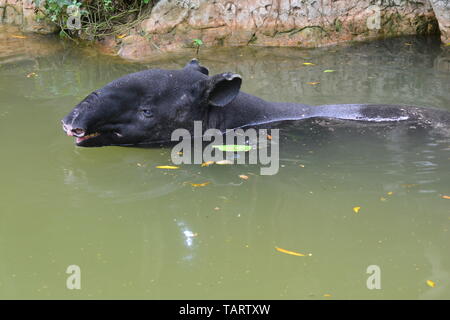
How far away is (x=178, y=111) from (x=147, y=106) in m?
0.38

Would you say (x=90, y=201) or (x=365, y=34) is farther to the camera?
(x=365, y=34)

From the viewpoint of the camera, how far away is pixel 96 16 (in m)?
14.0

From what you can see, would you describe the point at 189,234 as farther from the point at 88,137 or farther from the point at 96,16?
the point at 96,16

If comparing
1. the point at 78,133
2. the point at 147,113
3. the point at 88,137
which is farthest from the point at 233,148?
the point at 78,133

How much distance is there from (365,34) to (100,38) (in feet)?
17.4

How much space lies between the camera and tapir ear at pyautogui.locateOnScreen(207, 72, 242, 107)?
7.49m

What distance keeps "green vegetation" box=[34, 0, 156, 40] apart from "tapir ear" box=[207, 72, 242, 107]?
20.7ft

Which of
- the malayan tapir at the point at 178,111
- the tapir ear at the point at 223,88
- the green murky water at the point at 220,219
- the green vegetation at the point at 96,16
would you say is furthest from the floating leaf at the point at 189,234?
the green vegetation at the point at 96,16

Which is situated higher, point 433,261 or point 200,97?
point 200,97

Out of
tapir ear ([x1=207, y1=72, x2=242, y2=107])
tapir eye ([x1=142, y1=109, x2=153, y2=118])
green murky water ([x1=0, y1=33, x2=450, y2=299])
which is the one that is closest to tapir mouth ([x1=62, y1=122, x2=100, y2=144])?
green murky water ([x1=0, y1=33, x2=450, y2=299])

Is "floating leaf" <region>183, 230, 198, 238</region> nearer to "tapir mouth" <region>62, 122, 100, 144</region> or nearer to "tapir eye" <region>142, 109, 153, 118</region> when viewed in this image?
"tapir mouth" <region>62, 122, 100, 144</region>

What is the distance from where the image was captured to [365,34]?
13.6 metres
